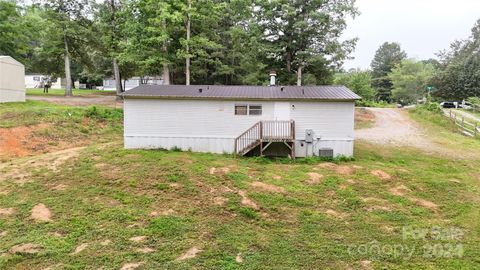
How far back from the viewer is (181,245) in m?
7.06

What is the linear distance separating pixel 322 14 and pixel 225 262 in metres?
20.3

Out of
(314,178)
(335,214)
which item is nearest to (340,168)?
(314,178)

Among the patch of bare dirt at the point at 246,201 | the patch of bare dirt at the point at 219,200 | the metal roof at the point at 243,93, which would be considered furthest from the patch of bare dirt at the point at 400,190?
the patch of bare dirt at the point at 219,200

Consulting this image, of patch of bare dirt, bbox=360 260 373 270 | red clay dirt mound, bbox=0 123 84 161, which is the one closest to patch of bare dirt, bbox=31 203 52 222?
red clay dirt mound, bbox=0 123 84 161

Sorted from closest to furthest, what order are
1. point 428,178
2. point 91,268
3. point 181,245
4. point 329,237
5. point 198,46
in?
point 91,268
point 181,245
point 329,237
point 428,178
point 198,46

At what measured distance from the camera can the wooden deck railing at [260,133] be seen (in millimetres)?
13719

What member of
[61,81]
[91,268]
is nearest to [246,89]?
[91,268]

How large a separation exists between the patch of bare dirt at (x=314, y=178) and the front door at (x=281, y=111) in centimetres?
312

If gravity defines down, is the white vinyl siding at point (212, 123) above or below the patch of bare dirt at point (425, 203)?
above

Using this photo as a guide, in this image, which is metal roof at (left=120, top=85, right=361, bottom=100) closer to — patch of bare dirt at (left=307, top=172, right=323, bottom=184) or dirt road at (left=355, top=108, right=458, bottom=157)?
patch of bare dirt at (left=307, top=172, right=323, bottom=184)

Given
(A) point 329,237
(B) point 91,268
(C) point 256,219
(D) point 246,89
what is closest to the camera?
(B) point 91,268

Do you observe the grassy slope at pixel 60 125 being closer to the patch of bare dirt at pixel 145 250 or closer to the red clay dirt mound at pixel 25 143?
the red clay dirt mound at pixel 25 143

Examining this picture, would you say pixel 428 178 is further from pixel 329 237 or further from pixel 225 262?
pixel 225 262

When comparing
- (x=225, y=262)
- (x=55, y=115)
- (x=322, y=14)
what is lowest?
(x=225, y=262)
